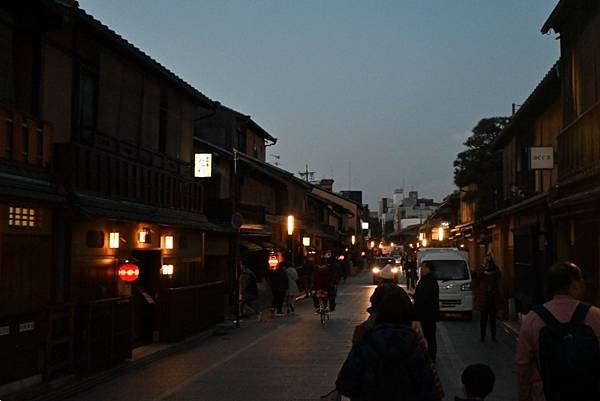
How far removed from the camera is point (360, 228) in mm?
98125

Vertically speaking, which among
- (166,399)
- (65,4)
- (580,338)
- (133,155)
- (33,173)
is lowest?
(166,399)

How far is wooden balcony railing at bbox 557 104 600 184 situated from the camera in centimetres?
1338

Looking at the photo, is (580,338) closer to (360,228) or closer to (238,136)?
(238,136)

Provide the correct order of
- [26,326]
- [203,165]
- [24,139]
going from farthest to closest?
[203,165] < [24,139] < [26,326]

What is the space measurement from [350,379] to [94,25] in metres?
11.3

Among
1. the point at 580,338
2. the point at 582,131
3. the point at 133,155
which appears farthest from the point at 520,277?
the point at 580,338

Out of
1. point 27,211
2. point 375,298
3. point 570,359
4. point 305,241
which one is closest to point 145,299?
point 27,211

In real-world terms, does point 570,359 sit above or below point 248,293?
above

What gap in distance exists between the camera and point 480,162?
114 ft

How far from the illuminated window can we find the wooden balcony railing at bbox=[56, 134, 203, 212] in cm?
105

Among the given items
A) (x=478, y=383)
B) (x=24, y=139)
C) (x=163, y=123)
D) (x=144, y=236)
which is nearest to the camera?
(x=478, y=383)

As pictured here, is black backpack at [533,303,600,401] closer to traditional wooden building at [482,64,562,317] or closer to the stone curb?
the stone curb

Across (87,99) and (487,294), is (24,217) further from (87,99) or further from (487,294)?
(487,294)

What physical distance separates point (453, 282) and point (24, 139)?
1658 centimetres
